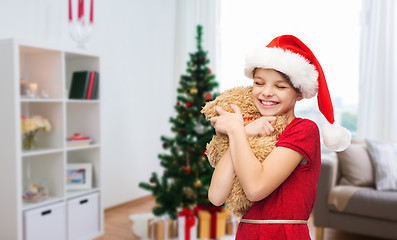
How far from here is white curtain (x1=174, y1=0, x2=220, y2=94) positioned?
13.8 ft

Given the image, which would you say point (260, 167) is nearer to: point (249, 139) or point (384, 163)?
point (249, 139)

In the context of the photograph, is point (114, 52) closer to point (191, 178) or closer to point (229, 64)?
point (229, 64)

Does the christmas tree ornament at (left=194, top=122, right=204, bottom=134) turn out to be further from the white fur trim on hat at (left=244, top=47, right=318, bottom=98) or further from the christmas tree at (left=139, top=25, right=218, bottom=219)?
the white fur trim on hat at (left=244, top=47, right=318, bottom=98)

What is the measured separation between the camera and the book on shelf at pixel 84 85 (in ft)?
9.43

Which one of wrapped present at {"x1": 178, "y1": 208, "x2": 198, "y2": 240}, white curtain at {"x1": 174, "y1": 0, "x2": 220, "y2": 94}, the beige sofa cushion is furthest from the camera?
white curtain at {"x1": 174, "y1": 0, "x2": 220, "y2": 94}

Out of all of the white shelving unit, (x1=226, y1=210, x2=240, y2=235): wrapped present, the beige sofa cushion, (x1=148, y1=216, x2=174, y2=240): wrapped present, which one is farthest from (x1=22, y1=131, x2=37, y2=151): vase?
the beige sofa cushion

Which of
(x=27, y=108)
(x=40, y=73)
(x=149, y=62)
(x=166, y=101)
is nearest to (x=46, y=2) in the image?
(x=40, y=73)

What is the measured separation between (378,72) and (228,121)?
3.11 metres

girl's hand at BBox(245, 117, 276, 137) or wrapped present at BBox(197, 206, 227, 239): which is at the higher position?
girl's hand at BBox(245, 117, 276, 137)

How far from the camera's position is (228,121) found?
0.94m

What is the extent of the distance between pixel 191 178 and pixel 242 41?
79.3 inches

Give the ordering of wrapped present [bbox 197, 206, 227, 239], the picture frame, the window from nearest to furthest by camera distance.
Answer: wrapped present [bbox 197, 206, 227, 239] → the picture frame → the window

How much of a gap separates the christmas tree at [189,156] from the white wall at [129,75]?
2.85 ft

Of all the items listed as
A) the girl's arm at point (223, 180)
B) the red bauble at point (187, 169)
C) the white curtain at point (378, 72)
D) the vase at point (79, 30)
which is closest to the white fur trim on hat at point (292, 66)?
the girl's arm at point (223, 180)
